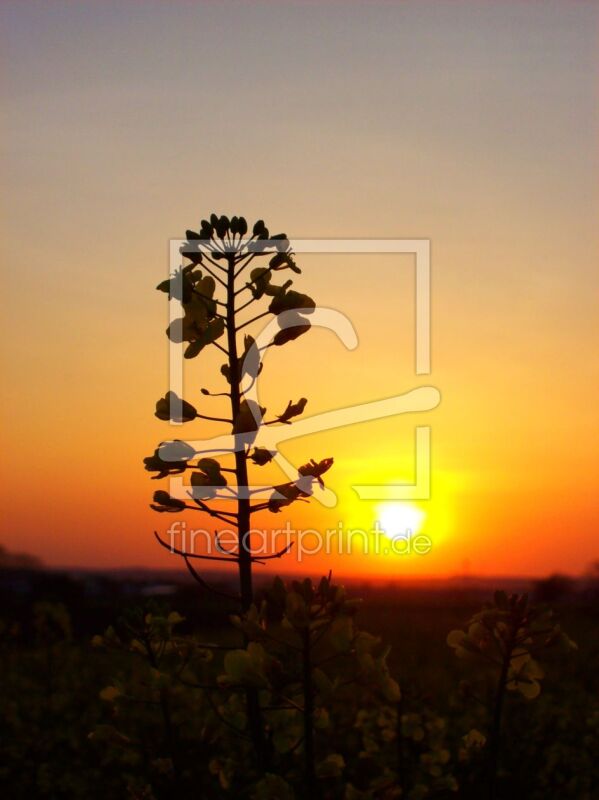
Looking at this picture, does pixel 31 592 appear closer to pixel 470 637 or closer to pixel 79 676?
pixel 79 676

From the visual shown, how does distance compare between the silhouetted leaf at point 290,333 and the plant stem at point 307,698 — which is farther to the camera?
the silhouetted leaf at point 290,333

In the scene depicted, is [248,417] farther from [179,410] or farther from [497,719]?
[497,719]

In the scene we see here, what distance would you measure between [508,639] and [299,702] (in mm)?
674

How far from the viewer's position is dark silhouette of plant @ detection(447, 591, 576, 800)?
3051 millimetres

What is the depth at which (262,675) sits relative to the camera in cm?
274

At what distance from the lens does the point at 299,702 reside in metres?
2.84

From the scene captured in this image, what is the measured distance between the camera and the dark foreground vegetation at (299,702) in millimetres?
2814

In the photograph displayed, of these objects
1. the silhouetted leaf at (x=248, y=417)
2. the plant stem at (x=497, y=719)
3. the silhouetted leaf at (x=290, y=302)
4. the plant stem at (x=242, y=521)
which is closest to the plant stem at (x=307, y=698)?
the plant stem at (x=242, y=521)

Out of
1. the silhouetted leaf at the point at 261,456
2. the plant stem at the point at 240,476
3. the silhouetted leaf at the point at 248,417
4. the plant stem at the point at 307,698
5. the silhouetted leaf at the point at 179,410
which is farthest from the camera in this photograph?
the silhouetted leaf at the point at 179,410

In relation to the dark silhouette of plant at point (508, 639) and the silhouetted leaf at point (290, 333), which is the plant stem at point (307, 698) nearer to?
the dark silhouette of plant at point (508, 639)

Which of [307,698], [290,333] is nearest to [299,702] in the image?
[307,698]

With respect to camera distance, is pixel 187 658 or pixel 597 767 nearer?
pixel 187 658

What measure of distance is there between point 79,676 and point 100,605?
24.8ft

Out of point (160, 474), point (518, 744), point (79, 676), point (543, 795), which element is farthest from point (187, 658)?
point (79, 676)
